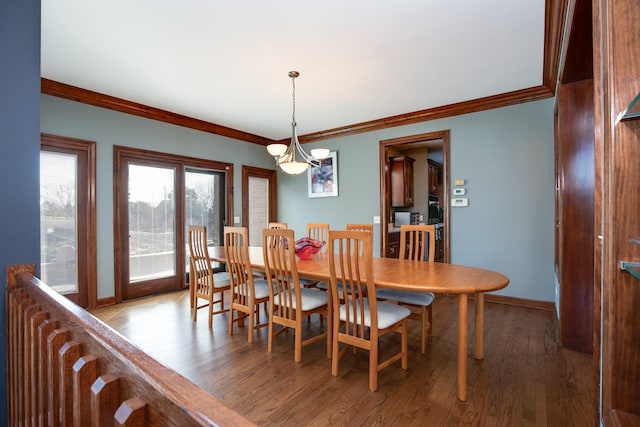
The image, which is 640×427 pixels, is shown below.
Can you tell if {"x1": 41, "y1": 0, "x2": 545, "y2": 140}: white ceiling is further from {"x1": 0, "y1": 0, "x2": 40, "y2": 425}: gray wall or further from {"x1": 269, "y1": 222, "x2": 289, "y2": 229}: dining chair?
{"x1": 269, "y1": 222, "x2": 289, "y2": 229}: dining chair

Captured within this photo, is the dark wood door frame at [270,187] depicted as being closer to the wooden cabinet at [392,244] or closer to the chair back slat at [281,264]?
the wooden cabinet at [392,244]

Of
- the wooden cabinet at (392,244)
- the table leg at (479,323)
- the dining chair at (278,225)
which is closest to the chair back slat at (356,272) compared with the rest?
the table leg at (479,323)

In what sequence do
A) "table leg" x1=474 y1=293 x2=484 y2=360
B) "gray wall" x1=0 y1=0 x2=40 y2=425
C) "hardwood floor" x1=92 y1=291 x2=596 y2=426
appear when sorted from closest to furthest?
"gray wall" x1=0 y1=0 x2=40 y2=425, "hardwood floor" x1=92 y1=291 x2=596 y2=426, "table leg" x1=474 y1=293 x2=484 y2=360

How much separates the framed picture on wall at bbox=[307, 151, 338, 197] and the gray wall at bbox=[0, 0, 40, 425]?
12.9 ft

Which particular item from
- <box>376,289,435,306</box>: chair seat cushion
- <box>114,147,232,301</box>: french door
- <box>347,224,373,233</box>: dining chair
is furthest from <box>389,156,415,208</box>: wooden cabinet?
<box>376,289,435,306</box>: chair seat cushion

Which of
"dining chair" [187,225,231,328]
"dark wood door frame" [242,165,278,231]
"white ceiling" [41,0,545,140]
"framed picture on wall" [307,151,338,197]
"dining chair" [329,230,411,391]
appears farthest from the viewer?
"dark wood door frame" [242,165,278,231]

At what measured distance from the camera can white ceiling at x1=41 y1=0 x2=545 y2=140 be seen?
2.16 m

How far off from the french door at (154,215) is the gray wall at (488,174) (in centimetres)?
13

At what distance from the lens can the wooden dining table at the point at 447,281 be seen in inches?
72.5

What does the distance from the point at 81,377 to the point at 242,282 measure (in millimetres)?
2257

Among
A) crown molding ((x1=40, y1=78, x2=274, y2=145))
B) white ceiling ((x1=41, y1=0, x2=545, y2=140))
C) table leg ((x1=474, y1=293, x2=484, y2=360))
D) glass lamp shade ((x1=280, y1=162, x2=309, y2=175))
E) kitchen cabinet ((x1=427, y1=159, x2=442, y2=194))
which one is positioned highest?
white ceiling ((x1=41, y1=0, x2=545, y2=140))

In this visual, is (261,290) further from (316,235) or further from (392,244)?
(392,244)

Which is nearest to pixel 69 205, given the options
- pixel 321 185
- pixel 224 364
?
pixel 224 364

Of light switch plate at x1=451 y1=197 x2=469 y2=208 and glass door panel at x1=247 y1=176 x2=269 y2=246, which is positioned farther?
glass door panel at x1=247 y1=176 x2=269 y2=246
